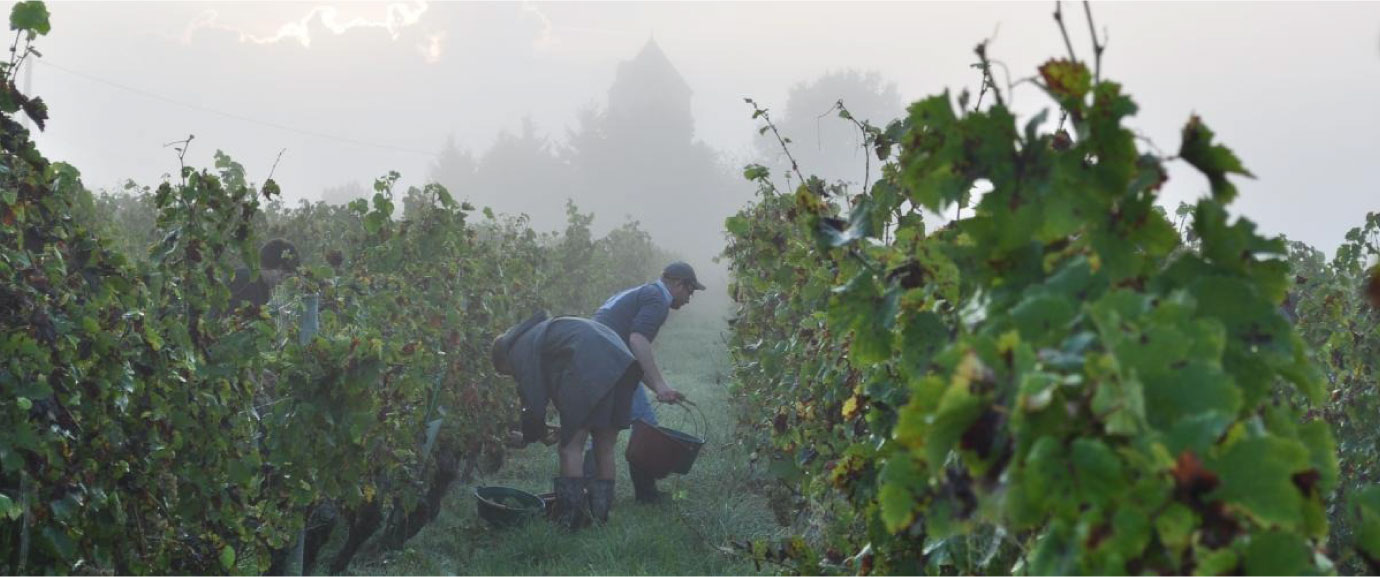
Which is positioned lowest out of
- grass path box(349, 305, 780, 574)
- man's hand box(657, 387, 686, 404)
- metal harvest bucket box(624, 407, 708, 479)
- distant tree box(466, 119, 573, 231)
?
grass path box(349, 305, 780, 574)

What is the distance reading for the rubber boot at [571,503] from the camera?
6125 mm

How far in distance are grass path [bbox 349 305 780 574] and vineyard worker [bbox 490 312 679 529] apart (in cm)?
27

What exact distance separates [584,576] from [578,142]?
64.4 metres

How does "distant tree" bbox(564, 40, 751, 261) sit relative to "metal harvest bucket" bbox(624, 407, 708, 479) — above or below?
above

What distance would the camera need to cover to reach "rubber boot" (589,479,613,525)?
20.6 feet

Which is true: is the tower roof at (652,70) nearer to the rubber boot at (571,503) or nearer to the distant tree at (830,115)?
the distant tree at (830,115)

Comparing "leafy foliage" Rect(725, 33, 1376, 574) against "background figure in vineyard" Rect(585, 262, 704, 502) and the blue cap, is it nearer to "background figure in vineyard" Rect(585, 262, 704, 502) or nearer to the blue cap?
"background figure in vineyard" Rect(585, 262, 704, 502)

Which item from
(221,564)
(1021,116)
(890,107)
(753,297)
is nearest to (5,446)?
(221,564)

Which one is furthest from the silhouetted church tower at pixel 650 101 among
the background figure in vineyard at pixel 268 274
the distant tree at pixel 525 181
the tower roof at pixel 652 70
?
the background figure in vineyard at pixel 268 274

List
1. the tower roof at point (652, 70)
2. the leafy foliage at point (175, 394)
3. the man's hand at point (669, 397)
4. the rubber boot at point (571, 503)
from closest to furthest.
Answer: the leafy foliage at point (175, 394) → the rubber boot at point (571, 503) → the man's hand at point (669, 397) → the tower roof at point (652, 70)

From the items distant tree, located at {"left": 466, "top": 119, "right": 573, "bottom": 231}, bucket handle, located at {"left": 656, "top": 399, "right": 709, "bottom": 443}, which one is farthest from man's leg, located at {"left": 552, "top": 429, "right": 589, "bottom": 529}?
distant tree, located at {"left": 466, "top": 119, "right": 573, "bottom": 231}

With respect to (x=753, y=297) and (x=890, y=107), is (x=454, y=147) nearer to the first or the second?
(x=890, y=107)

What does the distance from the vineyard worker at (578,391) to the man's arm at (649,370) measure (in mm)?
19

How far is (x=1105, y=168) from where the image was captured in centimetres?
124
